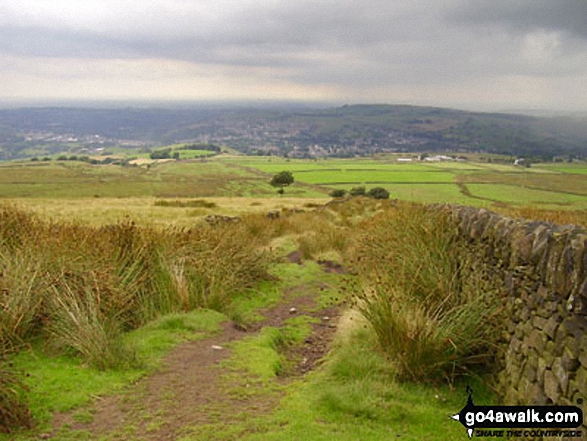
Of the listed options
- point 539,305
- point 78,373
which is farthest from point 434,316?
point 78,373

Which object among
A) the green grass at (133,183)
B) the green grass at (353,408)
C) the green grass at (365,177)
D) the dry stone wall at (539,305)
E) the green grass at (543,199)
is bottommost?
the green grass at (133,183)

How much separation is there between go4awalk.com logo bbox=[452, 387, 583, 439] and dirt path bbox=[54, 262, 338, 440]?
2206 millimetres

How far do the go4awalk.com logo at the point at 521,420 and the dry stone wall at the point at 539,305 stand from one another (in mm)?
95

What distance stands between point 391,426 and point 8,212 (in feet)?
33.8

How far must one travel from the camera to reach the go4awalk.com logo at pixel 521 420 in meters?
3.99

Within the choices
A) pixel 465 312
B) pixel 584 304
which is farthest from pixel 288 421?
pixel 584 304

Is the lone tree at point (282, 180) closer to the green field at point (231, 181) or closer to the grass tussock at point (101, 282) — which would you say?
the green field at point (231, 181)

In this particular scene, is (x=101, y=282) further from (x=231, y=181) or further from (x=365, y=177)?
(x=231, y=181)

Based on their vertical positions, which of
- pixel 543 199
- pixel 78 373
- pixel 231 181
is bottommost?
pixel 231 181

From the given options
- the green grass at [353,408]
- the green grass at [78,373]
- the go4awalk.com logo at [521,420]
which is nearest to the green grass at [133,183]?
the green grass at [78,373]

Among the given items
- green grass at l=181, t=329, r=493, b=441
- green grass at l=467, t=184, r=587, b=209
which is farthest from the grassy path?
green grass at l=467, t=184, r=587, b=209

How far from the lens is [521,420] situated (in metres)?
4.63

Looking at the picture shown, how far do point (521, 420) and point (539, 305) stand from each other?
3.79 feet

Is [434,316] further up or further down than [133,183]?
further up
